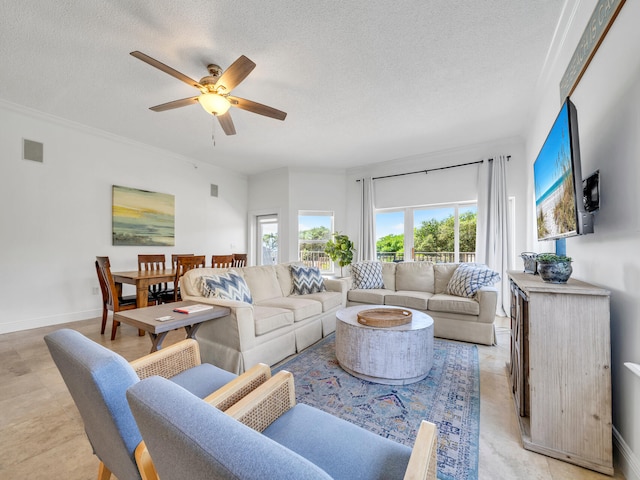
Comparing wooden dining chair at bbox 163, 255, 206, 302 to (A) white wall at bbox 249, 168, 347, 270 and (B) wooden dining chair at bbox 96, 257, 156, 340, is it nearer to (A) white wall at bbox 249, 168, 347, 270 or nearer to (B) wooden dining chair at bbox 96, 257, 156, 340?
(B) wooden dining chair at bbox 96, 257, 156, 340

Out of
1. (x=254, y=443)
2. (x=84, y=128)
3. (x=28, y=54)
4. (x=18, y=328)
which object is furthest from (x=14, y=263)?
(x=254, y=443)

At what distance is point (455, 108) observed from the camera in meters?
3.32

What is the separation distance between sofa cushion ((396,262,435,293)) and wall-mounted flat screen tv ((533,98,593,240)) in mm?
1794

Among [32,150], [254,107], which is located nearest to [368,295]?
[254,107]

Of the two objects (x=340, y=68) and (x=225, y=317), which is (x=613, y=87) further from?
(x=225, y=317)

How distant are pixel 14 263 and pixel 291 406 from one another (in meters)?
4.31

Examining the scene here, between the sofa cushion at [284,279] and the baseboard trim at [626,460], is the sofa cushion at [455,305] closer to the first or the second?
the baseboard trim at [626,460]

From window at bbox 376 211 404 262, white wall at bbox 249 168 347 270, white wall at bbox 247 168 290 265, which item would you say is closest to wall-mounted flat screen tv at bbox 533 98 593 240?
window at bbox 376 211 404 262

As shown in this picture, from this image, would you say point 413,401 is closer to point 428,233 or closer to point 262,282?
point 262,282

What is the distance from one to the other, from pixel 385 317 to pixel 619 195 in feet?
5.32

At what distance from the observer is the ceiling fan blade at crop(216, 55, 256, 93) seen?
204cm

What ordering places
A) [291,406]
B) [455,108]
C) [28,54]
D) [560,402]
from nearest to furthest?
[291,406] → [560,402] → [28,54] → [455,108]

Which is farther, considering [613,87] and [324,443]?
[613,87]

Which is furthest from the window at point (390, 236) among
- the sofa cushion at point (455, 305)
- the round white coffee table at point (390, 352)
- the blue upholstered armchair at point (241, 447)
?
the blue upholstered armchair at point (241, 447)
